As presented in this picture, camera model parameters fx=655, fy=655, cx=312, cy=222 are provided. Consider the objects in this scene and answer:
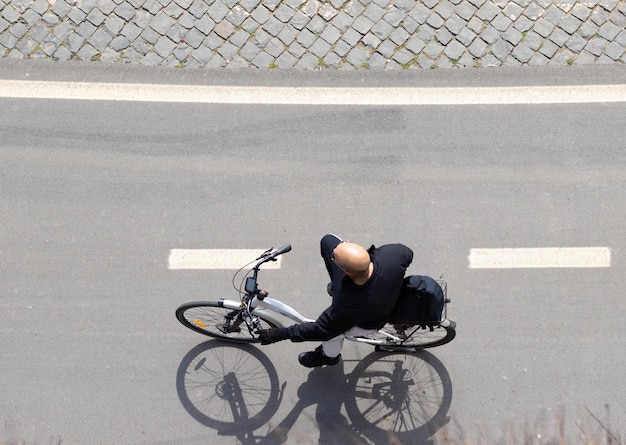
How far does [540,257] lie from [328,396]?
2.47 metres

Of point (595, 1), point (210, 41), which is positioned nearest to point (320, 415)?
point (210, 41)

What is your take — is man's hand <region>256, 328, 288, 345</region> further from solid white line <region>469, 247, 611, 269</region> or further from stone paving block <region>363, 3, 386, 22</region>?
stone paving block <region>363, 3, 386, 22</region>

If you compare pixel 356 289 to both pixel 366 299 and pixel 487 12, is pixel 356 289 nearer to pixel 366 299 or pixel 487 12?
pixel 366 299

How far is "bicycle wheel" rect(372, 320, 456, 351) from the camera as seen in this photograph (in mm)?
5582

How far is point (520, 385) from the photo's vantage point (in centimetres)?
602

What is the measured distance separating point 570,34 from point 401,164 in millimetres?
2473

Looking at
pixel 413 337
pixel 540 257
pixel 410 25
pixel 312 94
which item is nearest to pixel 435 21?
pixel 410 25

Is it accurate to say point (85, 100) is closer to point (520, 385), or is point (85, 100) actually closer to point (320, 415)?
point (320, 415)

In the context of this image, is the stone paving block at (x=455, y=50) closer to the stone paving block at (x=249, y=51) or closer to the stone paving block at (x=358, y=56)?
the stone paving block at (x=358, y=56)

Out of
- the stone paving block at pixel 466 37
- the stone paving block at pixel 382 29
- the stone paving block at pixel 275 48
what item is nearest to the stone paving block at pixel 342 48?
the stone paving block at pixel 382 29

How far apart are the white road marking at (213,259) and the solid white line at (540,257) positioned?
2.01 m

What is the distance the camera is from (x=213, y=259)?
21.1 feet

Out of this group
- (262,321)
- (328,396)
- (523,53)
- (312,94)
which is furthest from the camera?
(523,53)

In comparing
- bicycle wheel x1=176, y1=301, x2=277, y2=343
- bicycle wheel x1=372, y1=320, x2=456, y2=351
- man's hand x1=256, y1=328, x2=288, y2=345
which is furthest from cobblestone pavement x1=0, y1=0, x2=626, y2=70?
man's hand x1=256, y1=328, x2=288, y2=345
